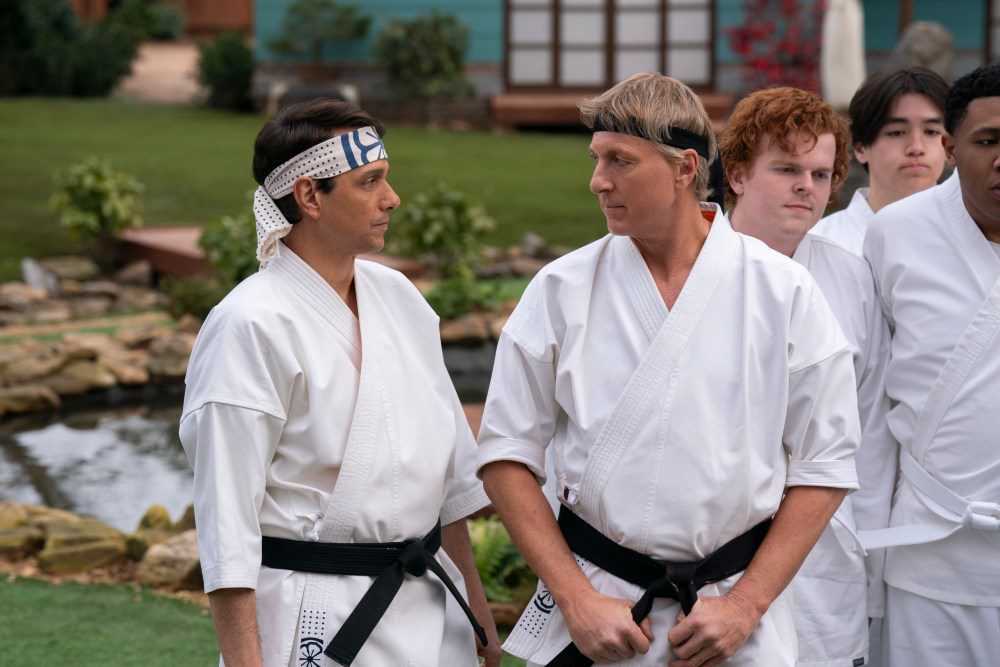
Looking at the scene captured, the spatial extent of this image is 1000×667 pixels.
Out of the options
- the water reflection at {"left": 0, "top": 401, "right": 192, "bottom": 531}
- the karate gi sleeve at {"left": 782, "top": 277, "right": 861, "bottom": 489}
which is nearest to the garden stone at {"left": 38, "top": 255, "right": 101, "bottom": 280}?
the water reflection at {"left": 0, "top": 401, "right": 192, "bottom": 531}

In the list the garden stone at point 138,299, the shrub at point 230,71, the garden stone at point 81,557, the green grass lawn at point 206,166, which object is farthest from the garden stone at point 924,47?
the garden stone at point 81,557

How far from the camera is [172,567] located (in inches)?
187

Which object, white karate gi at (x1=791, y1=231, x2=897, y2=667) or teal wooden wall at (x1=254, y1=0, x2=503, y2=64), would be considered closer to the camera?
white karate gi at (x1=791, y1=231, x2=897, y2=667)

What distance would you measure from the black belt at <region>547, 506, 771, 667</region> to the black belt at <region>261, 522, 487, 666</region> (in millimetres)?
336

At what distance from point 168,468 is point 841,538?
16.5 ft

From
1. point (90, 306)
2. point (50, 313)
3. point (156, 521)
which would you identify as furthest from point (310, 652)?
point (90, 306)

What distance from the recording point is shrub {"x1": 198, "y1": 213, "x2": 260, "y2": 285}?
864cm

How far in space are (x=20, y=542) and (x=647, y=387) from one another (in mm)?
3789

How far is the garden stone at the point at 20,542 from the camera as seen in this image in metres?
5.03

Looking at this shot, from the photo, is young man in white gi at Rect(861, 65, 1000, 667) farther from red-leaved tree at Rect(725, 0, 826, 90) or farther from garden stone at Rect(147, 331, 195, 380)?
red-leaved tree at Rect(725, 0, 826, 90)

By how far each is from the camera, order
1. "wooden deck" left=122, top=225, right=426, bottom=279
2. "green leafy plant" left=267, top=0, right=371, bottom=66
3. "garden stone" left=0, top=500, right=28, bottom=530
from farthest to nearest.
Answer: "green leafy plant" left=267, top=0, right=371, bottom=66, "wooden deck" left=122, top=225, right=426, bottom=279, "garden stone" left=0, top=500, right=28, bottom=530

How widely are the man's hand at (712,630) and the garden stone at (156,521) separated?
374 cm

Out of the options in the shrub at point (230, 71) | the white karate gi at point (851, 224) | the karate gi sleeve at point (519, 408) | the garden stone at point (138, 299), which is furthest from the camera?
the shrub at point (230, 71)

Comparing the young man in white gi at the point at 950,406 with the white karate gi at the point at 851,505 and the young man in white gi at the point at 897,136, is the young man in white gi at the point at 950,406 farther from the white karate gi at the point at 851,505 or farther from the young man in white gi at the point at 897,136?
the young man in white gi at the point at 897,136
